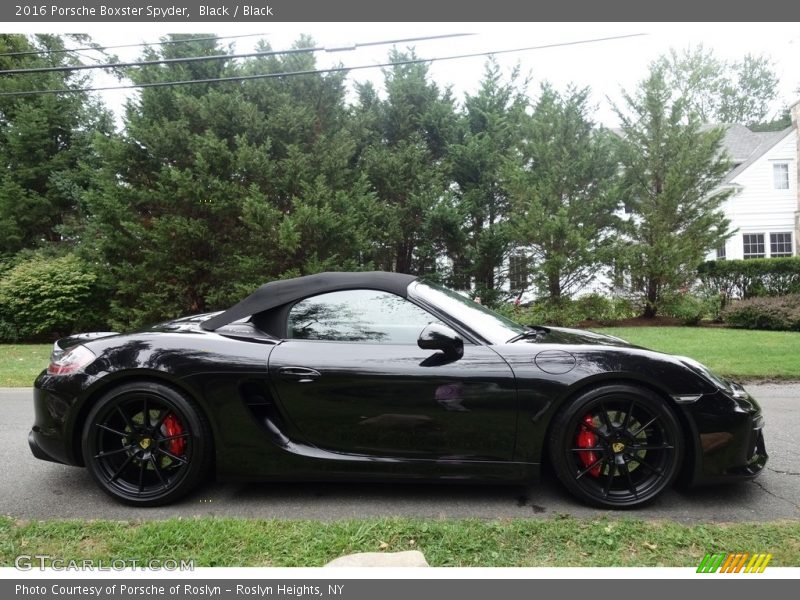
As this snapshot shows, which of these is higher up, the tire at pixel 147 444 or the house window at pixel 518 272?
the house window at pixel 518 272

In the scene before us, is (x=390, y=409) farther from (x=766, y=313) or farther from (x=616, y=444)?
(x=766, y=313)

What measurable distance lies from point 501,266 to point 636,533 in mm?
12671

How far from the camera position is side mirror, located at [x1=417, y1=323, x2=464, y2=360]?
2.69 metres

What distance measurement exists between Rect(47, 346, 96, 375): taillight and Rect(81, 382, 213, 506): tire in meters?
0.24

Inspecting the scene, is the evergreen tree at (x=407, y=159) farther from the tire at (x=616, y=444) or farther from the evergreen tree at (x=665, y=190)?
the tire at (x=616, y=444)

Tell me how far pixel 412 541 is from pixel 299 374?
1.04 metres

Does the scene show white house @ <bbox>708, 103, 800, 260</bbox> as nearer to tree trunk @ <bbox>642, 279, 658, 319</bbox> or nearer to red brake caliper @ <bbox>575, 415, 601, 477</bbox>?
tree trunk @ <bbox>642, 279, 658, 319</bbox>

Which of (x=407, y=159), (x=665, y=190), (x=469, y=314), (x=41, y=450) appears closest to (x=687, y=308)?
(x=665, y=190)

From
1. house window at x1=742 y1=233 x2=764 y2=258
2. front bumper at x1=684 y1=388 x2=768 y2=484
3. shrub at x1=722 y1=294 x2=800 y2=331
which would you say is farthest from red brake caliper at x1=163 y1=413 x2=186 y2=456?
house window at x1=742 y1=233 x2=764 y2=258

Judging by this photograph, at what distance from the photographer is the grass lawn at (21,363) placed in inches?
278

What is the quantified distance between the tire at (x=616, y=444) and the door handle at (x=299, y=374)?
135 centimetres

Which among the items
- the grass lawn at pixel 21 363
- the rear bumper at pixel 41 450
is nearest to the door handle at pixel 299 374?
the rear bumper at pixel 41 450

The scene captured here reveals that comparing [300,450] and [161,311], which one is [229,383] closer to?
[300,450]

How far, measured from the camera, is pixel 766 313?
36.8 feet
